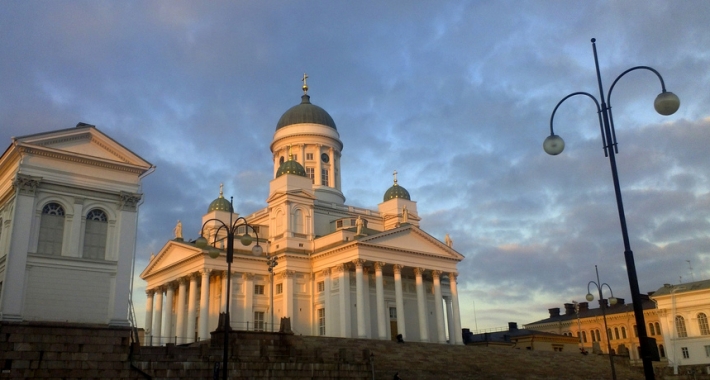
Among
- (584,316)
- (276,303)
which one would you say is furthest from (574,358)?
(584,316)

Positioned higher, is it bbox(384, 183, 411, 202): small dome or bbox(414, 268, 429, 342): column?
bbox(384, 183, 411, 202): small dome

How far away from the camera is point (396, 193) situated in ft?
210

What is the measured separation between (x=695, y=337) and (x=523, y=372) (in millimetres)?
27896

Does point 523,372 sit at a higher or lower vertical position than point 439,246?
lower

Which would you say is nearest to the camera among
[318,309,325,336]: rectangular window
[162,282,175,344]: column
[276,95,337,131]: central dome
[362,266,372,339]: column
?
[362,266,372,339]: column

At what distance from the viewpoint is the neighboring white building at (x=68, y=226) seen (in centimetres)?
2819

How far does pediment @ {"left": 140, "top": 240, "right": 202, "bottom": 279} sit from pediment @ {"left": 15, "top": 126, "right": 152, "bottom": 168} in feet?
66.6

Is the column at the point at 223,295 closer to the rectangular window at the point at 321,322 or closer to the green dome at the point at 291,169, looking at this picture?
the rectangular window at the point at 321,322

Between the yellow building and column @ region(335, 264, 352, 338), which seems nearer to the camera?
column @ region(335, 264, 352, 338)

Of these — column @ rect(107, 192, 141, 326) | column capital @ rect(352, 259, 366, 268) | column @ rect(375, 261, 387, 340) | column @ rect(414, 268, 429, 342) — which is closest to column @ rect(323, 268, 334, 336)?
column capital @ rect(352, 259, 366, 268)

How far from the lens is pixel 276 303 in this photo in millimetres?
53281

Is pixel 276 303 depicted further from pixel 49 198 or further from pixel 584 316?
pixel 584 316

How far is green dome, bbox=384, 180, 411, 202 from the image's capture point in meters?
63.8

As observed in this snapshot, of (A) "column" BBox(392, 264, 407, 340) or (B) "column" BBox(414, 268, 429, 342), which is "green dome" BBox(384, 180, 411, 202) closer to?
(B) "column" BBox(414, 268, 429, 342)
